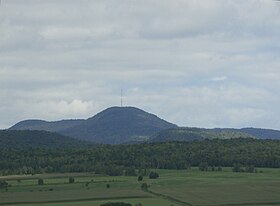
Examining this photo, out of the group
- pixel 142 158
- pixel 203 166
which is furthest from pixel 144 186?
pixel 142 158

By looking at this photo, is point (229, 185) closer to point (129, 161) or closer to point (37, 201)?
point (37, 201)

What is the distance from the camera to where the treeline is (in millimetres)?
127938

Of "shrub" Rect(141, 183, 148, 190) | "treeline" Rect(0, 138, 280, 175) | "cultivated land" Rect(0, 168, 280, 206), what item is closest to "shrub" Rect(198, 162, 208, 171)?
"treeline" Rect(0, 138, 280, 175)

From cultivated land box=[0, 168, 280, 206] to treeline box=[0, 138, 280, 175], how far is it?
10688 millimetres

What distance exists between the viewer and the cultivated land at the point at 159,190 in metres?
76.5

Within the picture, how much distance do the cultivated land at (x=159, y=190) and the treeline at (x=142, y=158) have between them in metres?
10.7

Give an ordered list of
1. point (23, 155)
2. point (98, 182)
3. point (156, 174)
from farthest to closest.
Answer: point (23, 155)
point (156, 174)
point (98, 182)

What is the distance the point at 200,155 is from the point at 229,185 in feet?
144

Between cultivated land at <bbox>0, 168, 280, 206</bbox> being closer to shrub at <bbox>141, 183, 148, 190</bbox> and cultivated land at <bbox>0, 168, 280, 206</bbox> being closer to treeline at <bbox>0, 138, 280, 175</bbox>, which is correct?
shrub at <bbox>141, 183, 148, 190</bbox>

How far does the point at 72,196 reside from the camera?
8150cm

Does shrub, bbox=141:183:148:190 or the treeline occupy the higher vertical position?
the treeline

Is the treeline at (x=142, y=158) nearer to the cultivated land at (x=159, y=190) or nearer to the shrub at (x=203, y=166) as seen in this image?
the shrub at (x=203, y=166)

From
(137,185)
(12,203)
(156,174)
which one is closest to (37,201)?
(12,203)

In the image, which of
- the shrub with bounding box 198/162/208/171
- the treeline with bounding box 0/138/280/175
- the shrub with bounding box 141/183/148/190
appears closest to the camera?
the shrub with bounding box 141/183/148/190
